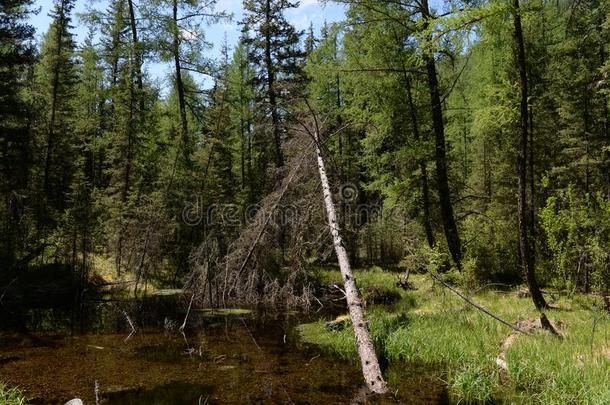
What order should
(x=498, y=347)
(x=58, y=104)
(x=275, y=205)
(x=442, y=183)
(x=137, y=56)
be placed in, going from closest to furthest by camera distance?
(x=498, y=347)
(x=275, y=205)
(x=442, y=183)
(x=137, y=56)
(x=58, y=104)

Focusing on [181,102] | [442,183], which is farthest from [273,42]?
[442,183]

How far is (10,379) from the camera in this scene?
23.7 ft

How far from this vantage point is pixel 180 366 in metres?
8.25

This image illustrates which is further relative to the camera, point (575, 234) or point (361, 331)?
point (575, 234)

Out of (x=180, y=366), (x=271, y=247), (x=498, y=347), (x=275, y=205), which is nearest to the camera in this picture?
(x=498, y=347)

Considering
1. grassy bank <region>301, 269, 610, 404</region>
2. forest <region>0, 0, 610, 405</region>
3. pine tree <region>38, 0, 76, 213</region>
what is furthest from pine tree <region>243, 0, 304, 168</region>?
grassy bank <region>301, 269, 610, 404</region>

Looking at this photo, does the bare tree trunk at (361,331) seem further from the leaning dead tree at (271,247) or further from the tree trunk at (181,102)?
the tree trunk at (181,102)

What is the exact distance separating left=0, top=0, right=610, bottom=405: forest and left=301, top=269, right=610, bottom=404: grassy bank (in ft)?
0.14

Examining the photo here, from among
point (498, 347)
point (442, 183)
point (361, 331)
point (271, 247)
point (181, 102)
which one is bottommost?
point (498, 347)

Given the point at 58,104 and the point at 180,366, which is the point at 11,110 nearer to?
the point at 58,104

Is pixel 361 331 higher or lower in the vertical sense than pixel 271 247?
lower

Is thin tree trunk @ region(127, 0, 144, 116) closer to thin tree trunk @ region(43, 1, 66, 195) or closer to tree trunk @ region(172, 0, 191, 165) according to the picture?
tree trunk @ region(172, 0, 191, 165)

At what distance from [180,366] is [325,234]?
6.95m

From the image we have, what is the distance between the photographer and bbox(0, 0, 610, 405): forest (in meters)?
7.32
